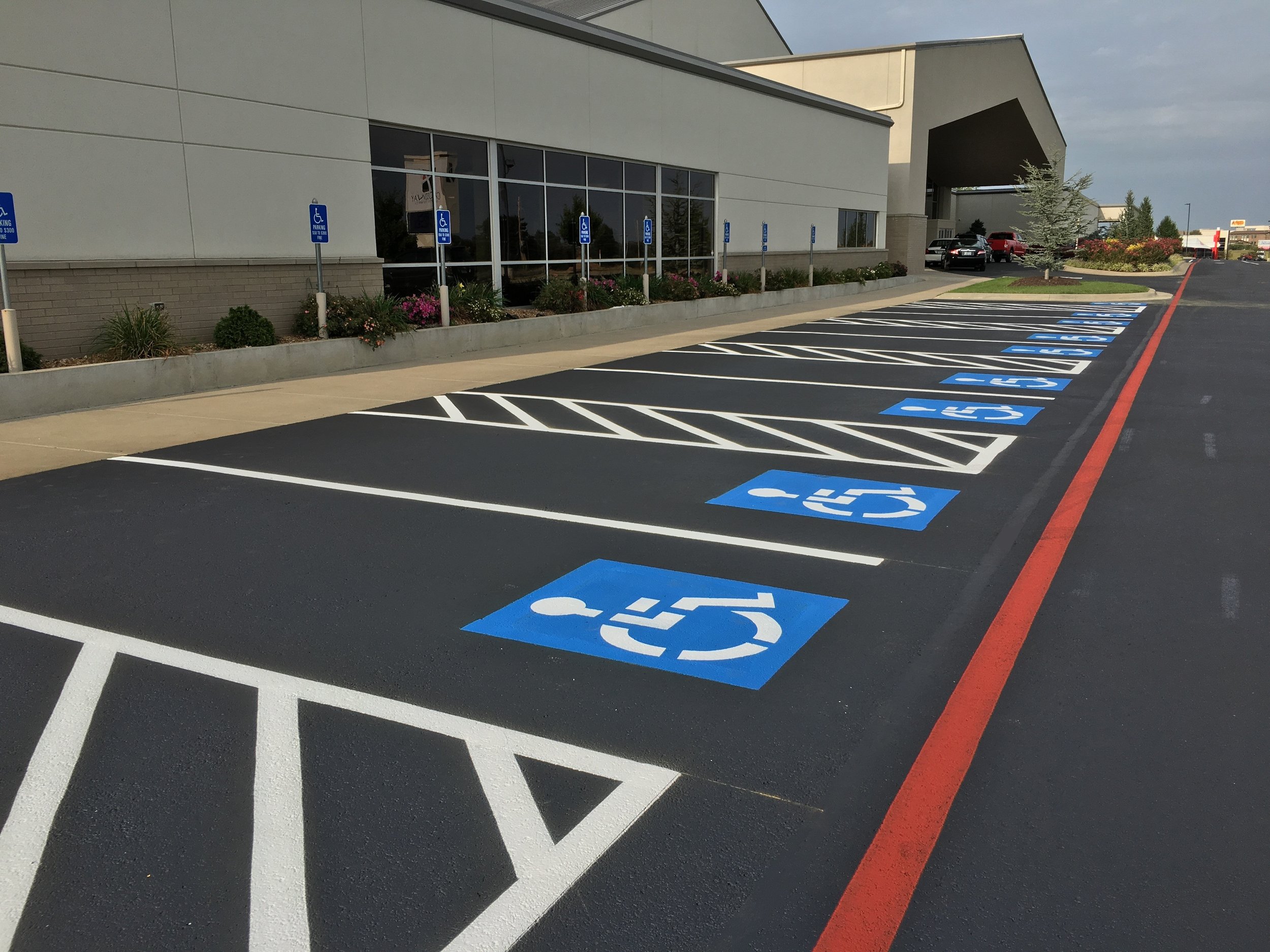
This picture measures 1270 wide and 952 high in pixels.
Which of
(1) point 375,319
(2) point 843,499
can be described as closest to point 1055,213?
(1) point 375,319

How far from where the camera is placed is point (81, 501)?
7.55 m

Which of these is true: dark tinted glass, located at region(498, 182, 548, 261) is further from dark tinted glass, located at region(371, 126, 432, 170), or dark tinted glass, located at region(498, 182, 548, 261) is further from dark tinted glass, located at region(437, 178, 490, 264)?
dark tinted glass, located at region(371, 126, 432, 170)

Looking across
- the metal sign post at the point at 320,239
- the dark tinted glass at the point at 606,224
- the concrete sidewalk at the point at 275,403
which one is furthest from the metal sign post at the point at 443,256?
the dark tinted glass at the point at 606,224

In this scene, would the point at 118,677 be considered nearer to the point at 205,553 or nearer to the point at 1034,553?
the point at 205,553

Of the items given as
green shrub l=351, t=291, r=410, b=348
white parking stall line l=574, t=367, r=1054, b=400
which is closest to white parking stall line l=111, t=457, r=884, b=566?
white parking stall line l=574, t=367, r=1054, b=400

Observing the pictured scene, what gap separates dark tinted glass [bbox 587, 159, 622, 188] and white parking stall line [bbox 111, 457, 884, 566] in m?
16.3

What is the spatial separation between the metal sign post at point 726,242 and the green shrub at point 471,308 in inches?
389

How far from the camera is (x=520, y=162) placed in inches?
838

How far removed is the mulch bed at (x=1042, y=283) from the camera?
34062 millimetres

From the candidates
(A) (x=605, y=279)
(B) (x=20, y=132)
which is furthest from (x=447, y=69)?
(B) (x=20, y=132)

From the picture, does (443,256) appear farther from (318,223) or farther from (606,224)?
(606,224)

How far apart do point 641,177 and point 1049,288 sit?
15578 mm

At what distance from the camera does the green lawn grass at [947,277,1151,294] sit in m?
32.3

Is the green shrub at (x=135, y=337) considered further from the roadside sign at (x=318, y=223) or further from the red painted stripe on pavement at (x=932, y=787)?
the red painted stripe on pavement at (x=932, y=787)
